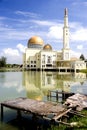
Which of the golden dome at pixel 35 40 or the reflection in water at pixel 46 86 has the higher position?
the golden dome at pixel 35 40

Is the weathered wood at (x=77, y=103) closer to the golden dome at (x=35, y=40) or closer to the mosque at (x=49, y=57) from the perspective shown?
the mosque at (x=49, y=57)

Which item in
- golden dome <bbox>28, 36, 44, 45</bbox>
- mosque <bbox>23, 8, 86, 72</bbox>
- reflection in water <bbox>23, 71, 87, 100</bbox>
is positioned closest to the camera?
reflection in water <bbox>23, 71, 87, 100</bbox>

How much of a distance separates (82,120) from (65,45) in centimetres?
6887

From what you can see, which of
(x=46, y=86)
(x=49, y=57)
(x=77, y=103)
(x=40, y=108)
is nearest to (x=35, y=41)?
(x=49, y=57)

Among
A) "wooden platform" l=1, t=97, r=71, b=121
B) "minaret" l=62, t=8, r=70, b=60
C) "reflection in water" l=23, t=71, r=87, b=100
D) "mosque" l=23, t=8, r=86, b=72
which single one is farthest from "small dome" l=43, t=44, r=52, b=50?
"wooden platform" l=1, t=97, r=71, b=121

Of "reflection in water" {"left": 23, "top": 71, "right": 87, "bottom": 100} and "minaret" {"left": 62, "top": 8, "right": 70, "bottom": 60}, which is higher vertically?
"minaret" {"left": 62, "top": 8, "right": 70, "bottom": 60}

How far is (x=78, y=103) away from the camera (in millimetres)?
12930

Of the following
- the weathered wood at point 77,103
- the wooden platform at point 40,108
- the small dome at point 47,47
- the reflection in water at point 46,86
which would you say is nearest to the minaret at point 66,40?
the small dome at point 47,47

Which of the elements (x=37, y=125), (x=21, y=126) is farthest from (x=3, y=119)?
(x=37, y=125)

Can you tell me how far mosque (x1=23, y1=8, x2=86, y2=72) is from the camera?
73.2 m

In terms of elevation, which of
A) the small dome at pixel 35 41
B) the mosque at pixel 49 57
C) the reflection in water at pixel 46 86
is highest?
the small dome at pixel 35 41

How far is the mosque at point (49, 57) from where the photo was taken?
240ft

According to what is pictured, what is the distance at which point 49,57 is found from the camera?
80938 millimetres

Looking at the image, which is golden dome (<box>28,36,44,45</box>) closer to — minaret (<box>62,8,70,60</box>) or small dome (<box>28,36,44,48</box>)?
small dome (<box>28,36,44,48</box>)
